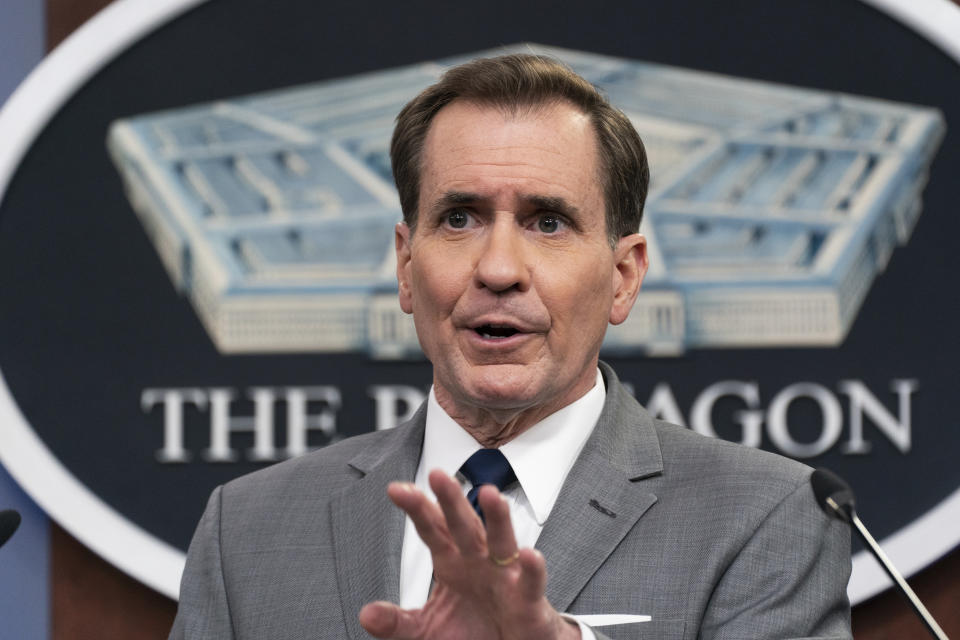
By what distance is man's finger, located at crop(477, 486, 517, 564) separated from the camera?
1.06m

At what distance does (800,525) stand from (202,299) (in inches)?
66.2

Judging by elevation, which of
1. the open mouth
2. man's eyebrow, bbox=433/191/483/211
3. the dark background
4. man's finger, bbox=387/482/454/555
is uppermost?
man's eyebrow, bbox=433/191/483/211

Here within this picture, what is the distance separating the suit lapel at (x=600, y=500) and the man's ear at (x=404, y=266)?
34cm

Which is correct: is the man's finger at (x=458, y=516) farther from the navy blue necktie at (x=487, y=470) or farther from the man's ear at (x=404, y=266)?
the man's ear at (x=404, y=266)

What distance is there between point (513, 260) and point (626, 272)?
0.27 meters

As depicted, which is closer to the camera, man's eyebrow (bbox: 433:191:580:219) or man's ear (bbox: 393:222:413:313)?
man's eyebrow (bbox: 433:191:580:219)

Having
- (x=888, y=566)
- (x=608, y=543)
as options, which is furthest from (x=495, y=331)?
(x=888, y=566)

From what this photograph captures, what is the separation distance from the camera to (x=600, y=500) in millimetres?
1577

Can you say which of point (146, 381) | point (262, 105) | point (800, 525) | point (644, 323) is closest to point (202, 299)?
point (146, 381)

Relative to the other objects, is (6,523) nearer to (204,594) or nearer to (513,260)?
(204,594)

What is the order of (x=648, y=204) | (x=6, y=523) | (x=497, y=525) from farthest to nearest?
(x=648, y=204)
(x=6, y=523)
(x=497, y=525)

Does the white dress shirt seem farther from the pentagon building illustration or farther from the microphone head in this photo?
the pentagon building illustration

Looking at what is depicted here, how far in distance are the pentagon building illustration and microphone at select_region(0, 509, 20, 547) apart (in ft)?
4.51

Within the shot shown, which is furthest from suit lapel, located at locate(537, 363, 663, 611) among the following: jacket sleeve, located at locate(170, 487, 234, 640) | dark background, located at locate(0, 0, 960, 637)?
dark background, located at locate(0, 0, 960, 637)
